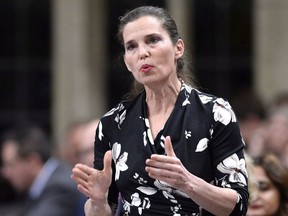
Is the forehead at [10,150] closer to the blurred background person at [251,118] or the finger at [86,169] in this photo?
the blurred background person at [251,118]

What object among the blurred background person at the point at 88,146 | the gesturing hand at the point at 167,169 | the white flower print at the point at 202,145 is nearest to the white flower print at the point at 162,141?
the white flower print at the point at 202,145

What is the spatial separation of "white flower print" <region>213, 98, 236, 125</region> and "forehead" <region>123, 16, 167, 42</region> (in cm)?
42

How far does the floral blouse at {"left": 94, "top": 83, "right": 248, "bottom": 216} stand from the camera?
5527 millimetres

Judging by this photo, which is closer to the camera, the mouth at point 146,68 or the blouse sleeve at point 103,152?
the mouth at point 146,68

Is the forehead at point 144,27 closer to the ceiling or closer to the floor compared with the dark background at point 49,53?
closer to the ceiling

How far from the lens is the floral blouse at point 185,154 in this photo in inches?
218

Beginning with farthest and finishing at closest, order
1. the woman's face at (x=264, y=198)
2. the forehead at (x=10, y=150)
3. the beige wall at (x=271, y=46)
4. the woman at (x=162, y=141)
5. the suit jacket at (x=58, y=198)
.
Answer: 1. the beige wall at (x=271, y=46)
2. the forehead at (x=10, y=150)
3. the suit jacket at (x=58, y=198)
4. the woman's face at (x=264, y=198)
5. the woman at (x=162, y=141)

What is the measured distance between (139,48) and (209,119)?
1.48 feet

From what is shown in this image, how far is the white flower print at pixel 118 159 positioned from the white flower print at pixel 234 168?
44 centimetres

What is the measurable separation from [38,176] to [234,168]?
6586mm

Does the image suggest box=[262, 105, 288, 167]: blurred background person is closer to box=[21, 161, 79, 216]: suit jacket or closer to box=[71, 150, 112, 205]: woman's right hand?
box=[21, 161, 79, 216]: suit jacket

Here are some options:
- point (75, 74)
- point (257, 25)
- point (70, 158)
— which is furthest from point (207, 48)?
point (70, 158)

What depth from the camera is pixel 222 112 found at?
5602mm

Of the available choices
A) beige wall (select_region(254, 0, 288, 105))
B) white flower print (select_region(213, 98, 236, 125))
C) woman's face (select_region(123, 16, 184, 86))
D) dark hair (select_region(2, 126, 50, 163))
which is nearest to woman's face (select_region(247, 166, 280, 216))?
white flower print (select_region(213, 98, 236, 125))
